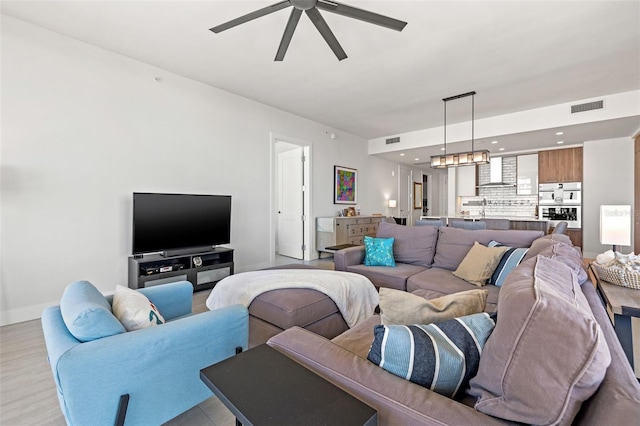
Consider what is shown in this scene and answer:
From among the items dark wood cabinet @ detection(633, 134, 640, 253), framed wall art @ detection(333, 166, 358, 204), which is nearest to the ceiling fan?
framed wall art @ detection(333, 166, 358, 204)

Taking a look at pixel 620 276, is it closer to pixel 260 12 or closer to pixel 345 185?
pixel 260 12

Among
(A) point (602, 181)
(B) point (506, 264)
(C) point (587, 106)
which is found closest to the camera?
(B) point (506, 264)

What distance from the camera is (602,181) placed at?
233 inches

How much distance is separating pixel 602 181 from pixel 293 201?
6.38 m

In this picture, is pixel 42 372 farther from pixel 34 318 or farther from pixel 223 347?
pixel 223 347

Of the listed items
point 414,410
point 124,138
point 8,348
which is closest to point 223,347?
point 414,410

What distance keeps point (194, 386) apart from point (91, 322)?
0.57 meters

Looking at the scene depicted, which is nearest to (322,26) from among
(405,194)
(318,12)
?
(318,12)

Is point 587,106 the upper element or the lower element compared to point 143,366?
upper

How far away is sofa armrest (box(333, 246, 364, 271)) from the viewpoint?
3331mm

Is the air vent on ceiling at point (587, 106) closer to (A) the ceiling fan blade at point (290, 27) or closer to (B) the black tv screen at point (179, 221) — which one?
(A) the ceiling fan blade at point (290, 27)

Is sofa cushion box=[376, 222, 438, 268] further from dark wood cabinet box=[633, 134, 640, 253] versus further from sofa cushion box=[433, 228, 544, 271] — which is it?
dark wood cabinet box=[633, 134, 640, 253]

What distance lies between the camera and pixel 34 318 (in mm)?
2885

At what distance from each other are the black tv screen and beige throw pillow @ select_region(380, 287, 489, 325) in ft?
10.2
